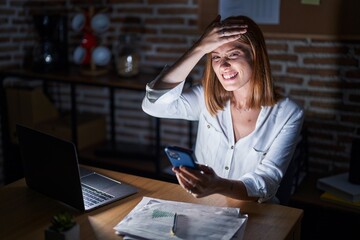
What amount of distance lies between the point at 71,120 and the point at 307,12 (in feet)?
5.31

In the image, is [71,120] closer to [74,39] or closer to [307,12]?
[74,39]

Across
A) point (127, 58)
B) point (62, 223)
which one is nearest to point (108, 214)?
point (62, 223)

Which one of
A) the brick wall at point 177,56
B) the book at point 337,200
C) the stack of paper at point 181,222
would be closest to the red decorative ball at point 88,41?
the brick wall at point 177,56

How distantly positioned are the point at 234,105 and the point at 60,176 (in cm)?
85

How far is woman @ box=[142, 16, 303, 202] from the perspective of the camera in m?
1.92

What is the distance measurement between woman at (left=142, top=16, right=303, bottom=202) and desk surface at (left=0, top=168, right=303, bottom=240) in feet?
0.67

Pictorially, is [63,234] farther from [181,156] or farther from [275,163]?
[275,163]

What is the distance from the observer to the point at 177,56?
3189 millimetres

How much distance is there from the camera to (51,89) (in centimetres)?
375

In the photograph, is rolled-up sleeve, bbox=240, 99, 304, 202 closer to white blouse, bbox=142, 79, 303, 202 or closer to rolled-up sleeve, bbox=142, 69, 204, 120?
white blouse, bbox=142, 79, 303, 202

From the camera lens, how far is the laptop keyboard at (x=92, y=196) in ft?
5.45

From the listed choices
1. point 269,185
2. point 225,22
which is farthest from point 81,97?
point 269,185

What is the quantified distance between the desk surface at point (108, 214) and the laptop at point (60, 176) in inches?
1.2

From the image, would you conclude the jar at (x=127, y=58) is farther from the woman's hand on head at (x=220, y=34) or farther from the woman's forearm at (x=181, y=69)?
the woman's hand on head at (x=220, y=34)
